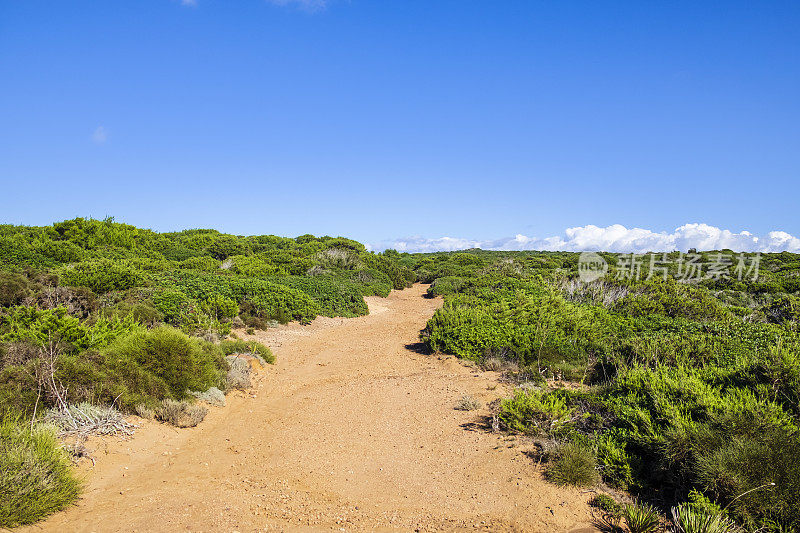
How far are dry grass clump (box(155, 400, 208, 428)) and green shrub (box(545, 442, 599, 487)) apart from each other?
534 centimetres

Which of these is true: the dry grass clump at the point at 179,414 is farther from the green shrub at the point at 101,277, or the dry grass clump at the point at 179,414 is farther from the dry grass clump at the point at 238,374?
the green shrub at the point at 101,277

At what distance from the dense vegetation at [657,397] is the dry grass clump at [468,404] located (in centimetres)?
90

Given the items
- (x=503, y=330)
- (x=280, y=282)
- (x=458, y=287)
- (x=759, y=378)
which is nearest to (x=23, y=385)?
(x=503, y=330)

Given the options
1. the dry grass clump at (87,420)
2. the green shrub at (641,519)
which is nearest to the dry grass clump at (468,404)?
the green shrub at (641,519)

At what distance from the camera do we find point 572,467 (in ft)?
16.1

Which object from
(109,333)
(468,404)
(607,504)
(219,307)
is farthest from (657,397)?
(219,307)

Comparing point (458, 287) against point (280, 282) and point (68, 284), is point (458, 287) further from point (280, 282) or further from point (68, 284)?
point (68, 284)

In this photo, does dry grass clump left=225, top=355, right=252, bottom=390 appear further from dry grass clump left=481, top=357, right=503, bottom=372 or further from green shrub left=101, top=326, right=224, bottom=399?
dry grass clump left=481, top=357, right=503, bottom=372

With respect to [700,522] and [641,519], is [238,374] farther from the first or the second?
[700,522]

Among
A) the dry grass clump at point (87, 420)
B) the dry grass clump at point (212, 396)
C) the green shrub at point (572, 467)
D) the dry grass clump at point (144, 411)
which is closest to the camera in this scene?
the green shrub at point (572, 467)

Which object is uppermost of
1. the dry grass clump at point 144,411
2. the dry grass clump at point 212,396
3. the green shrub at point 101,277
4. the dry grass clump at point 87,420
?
the green shrub at point 101,277

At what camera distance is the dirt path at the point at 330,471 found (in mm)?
4289

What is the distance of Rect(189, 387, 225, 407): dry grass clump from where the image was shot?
24.7 ft

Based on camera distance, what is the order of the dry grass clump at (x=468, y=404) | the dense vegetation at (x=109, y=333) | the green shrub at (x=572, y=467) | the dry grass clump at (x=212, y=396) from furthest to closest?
the dry grass clump at (x=212, y=396) → the dry grass clump at (x=468, y=404) → the green shrub at (x=572, y=467) → the dense vegetation at (x=109, y=333)
